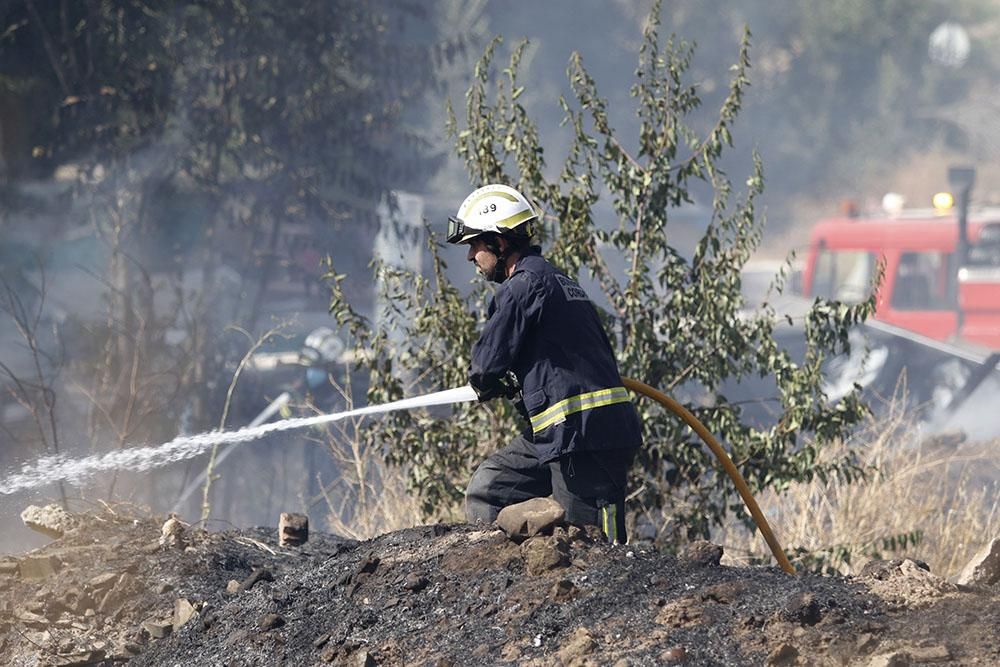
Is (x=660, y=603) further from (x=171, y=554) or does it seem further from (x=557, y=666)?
(x=171, y=554)

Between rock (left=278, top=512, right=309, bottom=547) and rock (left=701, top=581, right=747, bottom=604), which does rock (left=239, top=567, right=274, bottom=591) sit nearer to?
rock (left=278, top=512, right=309, bottom=547)

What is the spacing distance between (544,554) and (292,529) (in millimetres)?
2234

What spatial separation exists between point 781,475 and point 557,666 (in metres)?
2.68

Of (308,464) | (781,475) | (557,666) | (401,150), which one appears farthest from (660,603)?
(401,150)

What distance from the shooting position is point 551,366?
15.7 feet

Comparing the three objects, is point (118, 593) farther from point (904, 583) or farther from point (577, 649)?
point (904, 583)

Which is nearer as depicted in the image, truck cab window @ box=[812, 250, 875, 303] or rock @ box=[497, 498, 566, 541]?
rock @ box=[497, 498, 566, 541]

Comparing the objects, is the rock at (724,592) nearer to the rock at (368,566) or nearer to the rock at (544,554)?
the rock at (544,554)

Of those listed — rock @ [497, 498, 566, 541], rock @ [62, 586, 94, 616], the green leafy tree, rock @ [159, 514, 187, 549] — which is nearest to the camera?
rock @ [497, 498, 566, 541]

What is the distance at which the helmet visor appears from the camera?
4.91 metres

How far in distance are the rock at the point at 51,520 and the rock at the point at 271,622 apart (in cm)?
230

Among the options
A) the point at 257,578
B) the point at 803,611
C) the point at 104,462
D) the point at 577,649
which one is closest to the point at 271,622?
the point at 257,578

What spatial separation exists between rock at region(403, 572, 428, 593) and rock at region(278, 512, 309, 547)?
6.28ft

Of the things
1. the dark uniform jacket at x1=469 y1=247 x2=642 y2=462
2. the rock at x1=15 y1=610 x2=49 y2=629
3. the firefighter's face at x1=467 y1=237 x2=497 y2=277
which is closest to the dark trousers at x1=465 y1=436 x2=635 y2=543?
the dark uniform jacket at x1=469 y1=247 x2=642 y2=462
